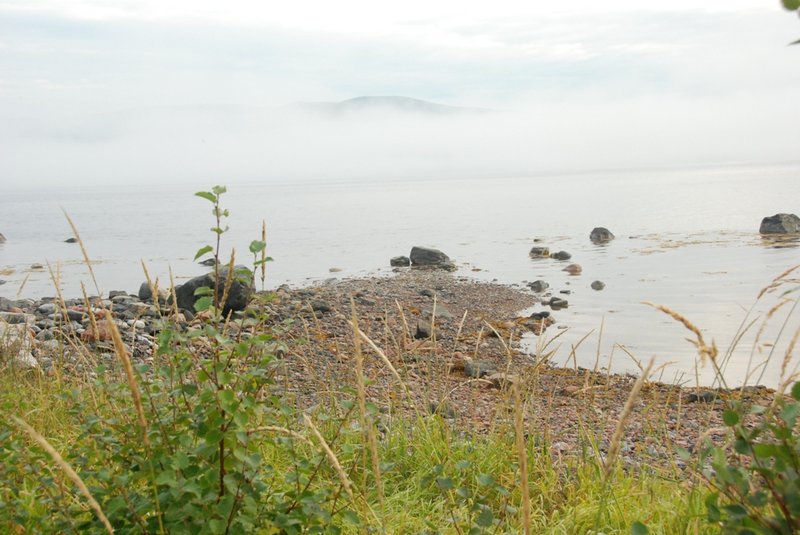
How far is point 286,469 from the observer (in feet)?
16.0

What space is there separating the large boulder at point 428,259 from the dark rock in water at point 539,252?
413 cm

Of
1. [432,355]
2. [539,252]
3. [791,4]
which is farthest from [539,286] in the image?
[791,4]

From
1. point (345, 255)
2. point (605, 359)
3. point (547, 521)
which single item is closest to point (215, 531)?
point (547, 521)

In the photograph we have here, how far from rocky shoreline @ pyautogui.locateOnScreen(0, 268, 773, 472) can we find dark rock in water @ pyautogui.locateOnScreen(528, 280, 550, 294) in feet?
0.94

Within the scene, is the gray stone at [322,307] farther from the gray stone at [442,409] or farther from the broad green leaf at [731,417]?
the broad green leaf at [731,417]

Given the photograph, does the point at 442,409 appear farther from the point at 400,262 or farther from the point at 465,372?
→ the point at 400,262

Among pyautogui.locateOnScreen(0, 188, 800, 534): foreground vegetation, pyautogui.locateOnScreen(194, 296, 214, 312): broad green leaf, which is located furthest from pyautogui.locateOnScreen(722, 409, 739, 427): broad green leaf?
pyautogui.locateOnScreen(194, 296, 214, 312): broad green leaf

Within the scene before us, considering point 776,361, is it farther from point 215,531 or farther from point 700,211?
point 700,211

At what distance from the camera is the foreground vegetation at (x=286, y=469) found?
1992 millimetres

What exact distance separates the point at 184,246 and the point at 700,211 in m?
34.9

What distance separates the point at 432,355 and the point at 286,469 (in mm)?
1398

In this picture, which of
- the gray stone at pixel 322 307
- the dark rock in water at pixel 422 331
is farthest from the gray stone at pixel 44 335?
the dark rock in water at pixel 422 331

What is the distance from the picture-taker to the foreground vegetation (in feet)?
6.54

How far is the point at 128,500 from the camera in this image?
8.77 ft
